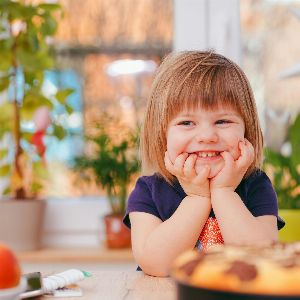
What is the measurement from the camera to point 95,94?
2545mm

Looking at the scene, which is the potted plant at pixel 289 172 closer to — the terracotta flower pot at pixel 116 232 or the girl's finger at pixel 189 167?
the terracotta flower pot at pixel 116 232

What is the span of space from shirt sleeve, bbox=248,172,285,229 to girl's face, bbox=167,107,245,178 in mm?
153

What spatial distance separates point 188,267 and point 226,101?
65 centimetres

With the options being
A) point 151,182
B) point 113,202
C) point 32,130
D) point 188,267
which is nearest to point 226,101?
point 151,182

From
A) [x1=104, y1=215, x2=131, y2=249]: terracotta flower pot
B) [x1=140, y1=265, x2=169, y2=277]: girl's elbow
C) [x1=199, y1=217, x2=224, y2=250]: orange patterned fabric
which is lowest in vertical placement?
[x1=104, y1=215, x2=131, y2=249]: terracotta flower pot

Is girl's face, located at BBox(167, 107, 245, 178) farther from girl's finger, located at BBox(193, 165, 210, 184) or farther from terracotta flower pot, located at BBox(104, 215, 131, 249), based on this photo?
terracotta flower pot, located at BBox(104, 215, 131, 249)

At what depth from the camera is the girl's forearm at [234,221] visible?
105cm

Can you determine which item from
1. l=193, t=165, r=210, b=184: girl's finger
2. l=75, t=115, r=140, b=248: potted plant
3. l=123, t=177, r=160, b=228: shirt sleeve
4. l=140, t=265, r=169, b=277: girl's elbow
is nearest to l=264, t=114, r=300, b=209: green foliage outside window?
l=75, t=115, r=140, b=248: potted plant

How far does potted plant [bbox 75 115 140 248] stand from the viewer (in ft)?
7.22

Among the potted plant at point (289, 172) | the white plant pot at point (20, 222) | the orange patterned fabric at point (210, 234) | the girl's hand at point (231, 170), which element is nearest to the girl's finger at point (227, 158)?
the girl's hand at point (231, 170)

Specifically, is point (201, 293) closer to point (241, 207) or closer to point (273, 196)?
point (241, 207)

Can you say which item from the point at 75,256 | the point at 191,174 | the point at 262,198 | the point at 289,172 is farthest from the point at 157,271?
the point at 289,172

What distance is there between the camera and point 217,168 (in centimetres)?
109

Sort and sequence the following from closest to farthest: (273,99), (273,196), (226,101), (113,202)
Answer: (226,101)
(273,196)
(113,202)
(273,99)
